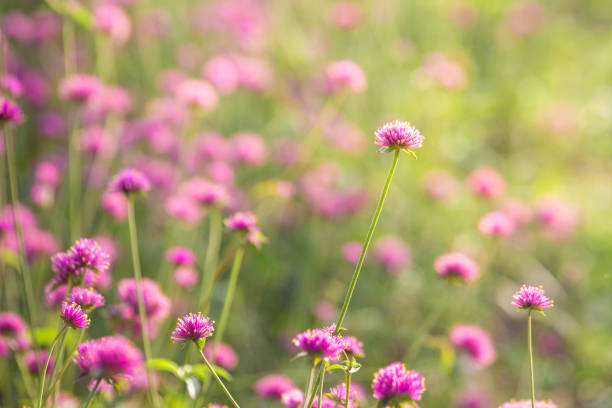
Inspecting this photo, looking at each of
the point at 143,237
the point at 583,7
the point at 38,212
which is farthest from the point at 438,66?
the point at 583,7

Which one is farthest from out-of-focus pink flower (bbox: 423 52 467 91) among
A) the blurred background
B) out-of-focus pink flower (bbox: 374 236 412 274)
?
out-of-focus pink flower (bbox: 374 236 412 274)

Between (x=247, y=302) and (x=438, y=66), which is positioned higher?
(x=438, y=66)

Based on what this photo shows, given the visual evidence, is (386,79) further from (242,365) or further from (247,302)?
(242,365)

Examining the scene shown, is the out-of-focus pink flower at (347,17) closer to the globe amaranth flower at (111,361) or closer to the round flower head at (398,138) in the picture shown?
the round flower head at (398,138)

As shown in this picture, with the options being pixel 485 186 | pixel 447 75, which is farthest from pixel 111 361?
pixel 447 75

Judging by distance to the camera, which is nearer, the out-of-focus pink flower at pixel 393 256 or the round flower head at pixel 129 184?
the round flower head at pixel 129 184

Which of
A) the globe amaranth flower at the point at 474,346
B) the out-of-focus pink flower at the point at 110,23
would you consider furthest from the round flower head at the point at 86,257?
the out-of-focus pink flower at the point at 110,23

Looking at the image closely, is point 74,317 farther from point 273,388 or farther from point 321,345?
point 273,388

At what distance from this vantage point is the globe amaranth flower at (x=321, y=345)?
890mm

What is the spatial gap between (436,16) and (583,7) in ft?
6.64

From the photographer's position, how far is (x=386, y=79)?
360 cm

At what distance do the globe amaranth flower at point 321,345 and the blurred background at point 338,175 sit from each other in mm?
583

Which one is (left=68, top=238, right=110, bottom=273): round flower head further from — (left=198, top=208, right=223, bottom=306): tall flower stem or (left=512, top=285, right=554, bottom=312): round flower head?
(left=512, top=285, right=554, bottom=312): round flower head

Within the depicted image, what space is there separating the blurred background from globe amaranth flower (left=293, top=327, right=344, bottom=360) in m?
0.58
